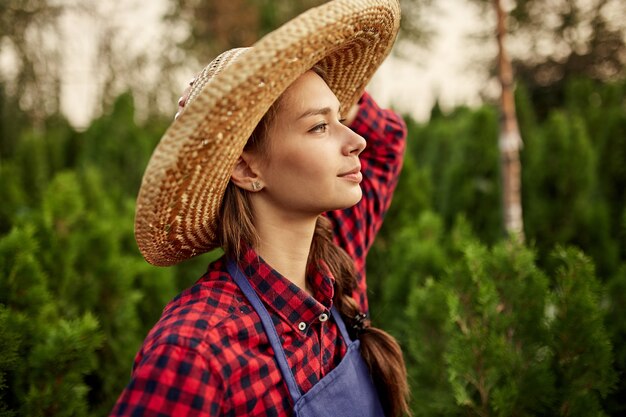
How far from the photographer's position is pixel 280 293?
4.90ft

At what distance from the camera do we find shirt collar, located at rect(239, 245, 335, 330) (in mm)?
1479

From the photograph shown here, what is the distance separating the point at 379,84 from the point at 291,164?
1507cm

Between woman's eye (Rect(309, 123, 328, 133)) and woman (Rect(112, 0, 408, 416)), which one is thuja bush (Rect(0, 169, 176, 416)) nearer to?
woman (Rect(112, 0, 408, 416))

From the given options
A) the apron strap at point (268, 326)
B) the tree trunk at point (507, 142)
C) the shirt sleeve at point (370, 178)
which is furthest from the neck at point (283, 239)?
the tree trunk at point (507, 142)

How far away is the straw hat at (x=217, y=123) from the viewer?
1.21m

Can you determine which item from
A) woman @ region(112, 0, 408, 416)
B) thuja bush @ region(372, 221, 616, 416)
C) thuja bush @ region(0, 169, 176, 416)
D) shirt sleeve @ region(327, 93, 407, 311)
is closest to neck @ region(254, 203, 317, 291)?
woman @ region(112, 0, 408, 416)

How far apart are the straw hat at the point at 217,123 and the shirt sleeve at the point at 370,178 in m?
0.53

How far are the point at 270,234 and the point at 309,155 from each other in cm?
26

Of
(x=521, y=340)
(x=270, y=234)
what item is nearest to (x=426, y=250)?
(x=521, y=340)

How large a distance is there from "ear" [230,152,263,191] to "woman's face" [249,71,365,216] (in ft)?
0.05

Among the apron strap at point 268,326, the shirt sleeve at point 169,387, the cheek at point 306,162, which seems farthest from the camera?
the cheek at point 306,162

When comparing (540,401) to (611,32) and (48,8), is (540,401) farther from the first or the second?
(611,32)

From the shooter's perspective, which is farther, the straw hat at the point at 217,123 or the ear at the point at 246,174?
the ear at the point at 246,174

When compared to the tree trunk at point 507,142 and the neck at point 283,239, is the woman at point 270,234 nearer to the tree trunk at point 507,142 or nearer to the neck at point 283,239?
the neck at point 283,239
